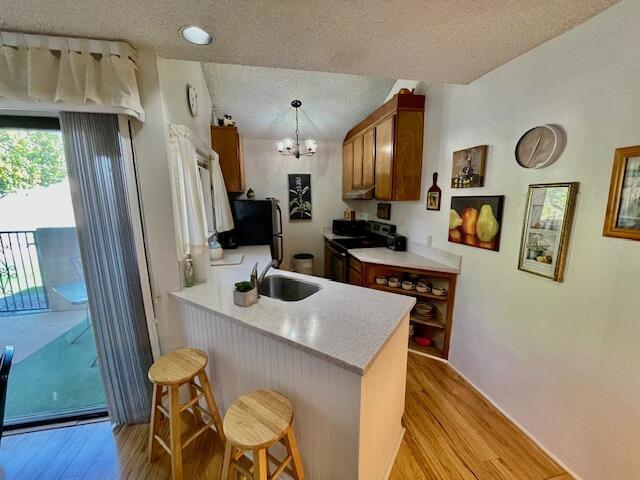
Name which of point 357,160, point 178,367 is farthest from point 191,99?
point 357,160

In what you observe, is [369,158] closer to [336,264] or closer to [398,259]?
[398,259]

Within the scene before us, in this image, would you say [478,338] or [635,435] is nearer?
[635,435]

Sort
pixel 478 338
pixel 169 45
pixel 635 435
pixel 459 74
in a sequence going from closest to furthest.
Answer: pixel 635 435
pixel 169 45
pixel 459 74
pixel 478 338

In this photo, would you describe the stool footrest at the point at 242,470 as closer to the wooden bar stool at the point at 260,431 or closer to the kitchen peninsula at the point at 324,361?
the wooden bar stool at the point at 260,431

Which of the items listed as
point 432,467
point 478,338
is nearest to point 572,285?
point 478,338

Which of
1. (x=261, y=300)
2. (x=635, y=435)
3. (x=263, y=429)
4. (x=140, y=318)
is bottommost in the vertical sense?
(x=635, y=435)

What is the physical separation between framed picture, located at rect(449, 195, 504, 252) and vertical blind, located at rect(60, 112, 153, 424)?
7.88 ft

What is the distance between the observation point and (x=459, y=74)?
5.79 feet

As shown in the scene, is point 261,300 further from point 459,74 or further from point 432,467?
point 459,74

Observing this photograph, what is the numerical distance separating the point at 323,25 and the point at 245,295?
144 centimetres

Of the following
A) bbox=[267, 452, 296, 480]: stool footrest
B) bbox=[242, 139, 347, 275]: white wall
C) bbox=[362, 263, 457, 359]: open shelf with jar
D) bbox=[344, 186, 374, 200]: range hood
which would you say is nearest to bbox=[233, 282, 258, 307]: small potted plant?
bbox=[267, 452, 296, 480]: stool footrest

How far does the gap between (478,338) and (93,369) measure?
2.96m

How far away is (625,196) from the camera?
3.59ft

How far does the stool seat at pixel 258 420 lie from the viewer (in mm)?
968
